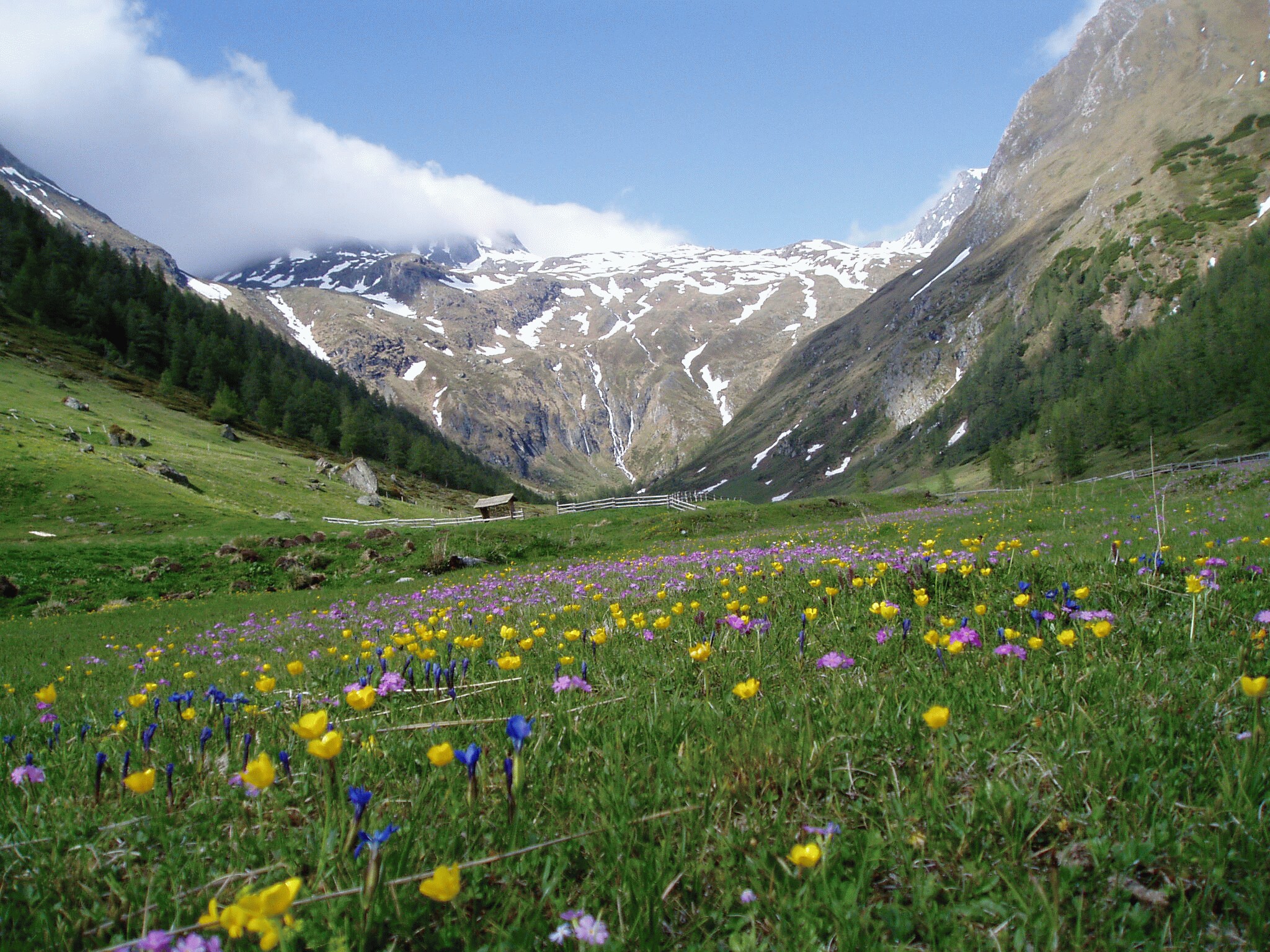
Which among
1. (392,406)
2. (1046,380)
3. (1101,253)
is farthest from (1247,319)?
(392,406)

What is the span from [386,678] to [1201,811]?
4035 millimetres

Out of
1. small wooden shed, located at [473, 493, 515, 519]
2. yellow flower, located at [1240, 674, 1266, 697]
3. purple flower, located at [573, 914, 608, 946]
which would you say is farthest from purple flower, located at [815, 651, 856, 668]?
small wooden shed, located at [473, 493, 515, 519]

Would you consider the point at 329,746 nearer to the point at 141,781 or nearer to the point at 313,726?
the point at 313,726

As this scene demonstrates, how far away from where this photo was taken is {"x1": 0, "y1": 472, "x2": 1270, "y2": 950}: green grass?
5.32ft

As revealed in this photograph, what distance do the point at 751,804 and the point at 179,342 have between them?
130 m

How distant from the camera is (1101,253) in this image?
153625 millimetres

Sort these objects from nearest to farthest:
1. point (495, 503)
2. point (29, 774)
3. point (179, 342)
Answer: point (29, 774) → point (495, 503) → point (179, 342)

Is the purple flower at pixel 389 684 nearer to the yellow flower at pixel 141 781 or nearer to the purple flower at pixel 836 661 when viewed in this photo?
the yellow flower at pixel 141 781

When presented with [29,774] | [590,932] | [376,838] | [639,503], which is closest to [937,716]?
[590,932]

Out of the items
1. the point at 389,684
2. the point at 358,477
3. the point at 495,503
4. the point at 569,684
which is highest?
the point at 569,684

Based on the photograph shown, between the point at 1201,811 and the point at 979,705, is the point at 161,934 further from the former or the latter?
the point at 979,705

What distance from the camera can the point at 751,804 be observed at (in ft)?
7.34

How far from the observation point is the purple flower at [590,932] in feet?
4.86

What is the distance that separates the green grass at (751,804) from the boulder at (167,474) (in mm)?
50701
